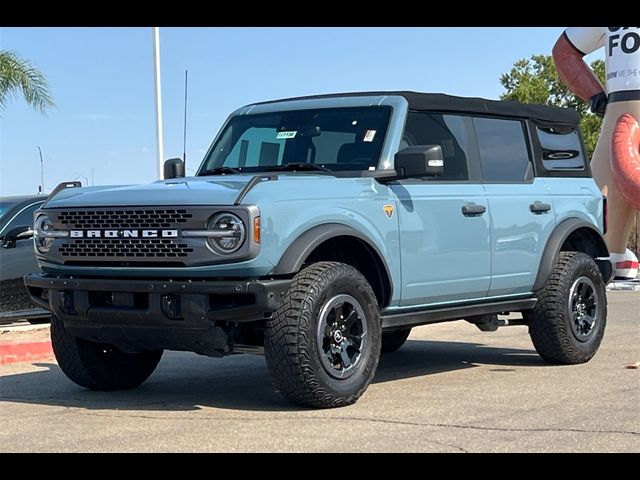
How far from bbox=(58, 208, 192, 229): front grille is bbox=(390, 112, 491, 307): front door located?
162cm

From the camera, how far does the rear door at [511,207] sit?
308 inches

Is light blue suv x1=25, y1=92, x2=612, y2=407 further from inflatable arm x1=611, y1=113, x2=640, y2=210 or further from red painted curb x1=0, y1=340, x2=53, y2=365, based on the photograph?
inflatable arm x1=611, y1=113, x2=640, y2=210

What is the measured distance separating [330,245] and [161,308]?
126 centimetres

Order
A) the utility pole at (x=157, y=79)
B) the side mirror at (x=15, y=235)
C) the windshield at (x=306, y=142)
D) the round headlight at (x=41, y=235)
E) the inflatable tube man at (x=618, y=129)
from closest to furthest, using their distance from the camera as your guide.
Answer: the round headlight at (x=41, y=235) → the windshield at (x=306, y=142) → the side mirror at (x=15, y=235) → the utility pole at (x=157, y=79) → the inflatable tube man at (x=618, y=129)

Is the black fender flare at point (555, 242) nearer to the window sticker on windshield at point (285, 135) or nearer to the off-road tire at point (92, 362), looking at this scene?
the window sticker on windshield at point (285, 135)

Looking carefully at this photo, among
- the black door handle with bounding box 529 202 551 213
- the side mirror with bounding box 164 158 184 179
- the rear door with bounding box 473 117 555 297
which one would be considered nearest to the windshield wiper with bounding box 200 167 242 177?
the side mirror with bounding box 164 158 184 179

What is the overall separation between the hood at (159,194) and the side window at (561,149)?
310 cm

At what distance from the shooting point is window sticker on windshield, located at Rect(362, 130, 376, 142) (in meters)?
7.24

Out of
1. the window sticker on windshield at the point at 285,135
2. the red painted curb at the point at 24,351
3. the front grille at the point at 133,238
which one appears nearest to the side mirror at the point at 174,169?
the window sticker on windshield at the point at 285,135

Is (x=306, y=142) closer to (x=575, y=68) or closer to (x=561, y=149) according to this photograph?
(x=561, y=149)

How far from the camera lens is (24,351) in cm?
925

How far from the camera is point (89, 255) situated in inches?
255

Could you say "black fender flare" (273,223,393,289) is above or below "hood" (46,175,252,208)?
below
